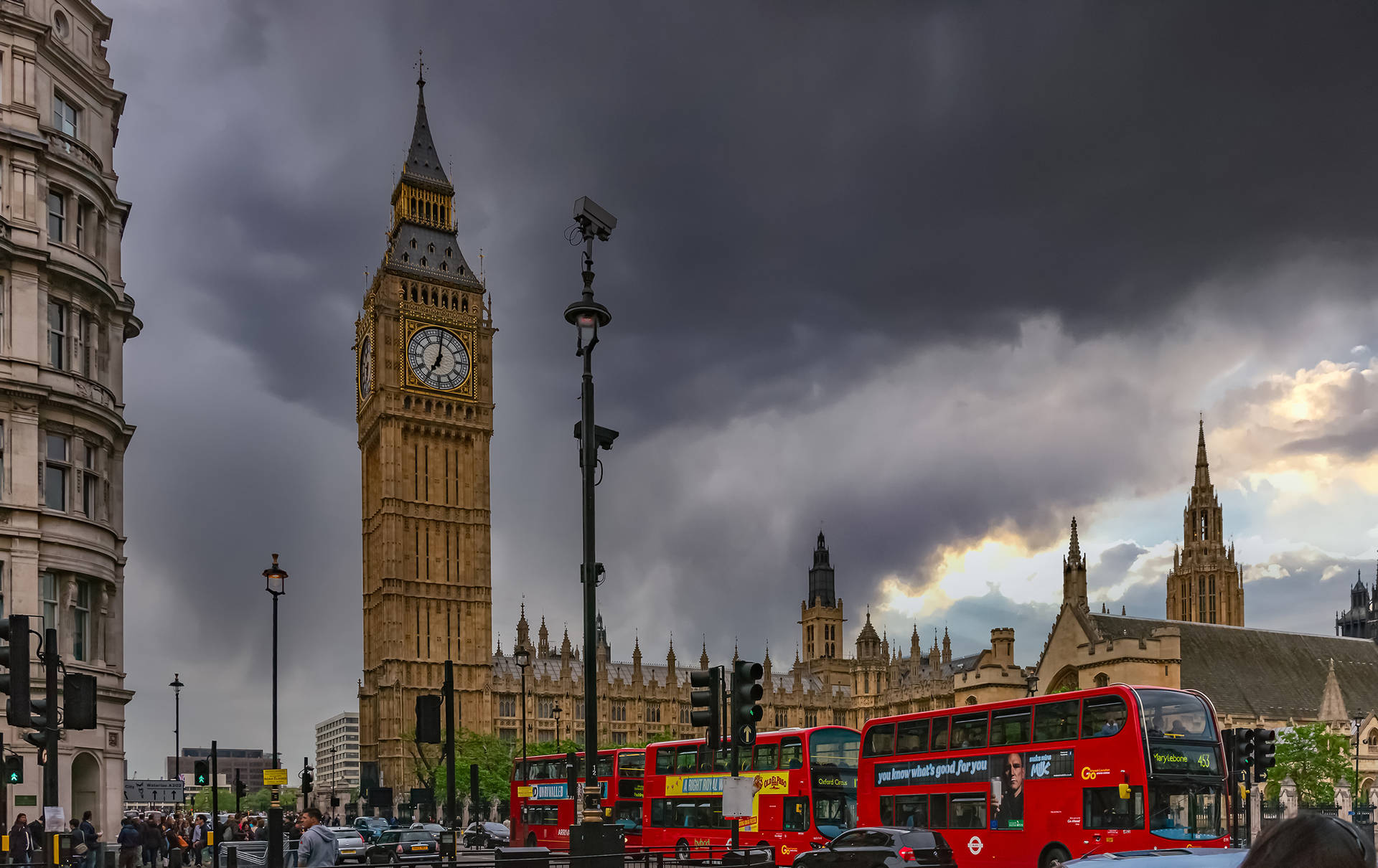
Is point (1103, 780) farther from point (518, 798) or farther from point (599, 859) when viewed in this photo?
point (518, 798)

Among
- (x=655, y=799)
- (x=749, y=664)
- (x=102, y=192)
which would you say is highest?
(x=102, y=192)

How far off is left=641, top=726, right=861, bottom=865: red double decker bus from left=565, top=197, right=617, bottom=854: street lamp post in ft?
52.3

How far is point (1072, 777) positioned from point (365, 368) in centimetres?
9608

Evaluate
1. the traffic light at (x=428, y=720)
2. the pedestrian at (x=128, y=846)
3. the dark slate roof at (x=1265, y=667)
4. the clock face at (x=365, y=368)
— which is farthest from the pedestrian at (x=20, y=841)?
the clock face at (x=365, y=368)

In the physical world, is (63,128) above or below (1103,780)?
above

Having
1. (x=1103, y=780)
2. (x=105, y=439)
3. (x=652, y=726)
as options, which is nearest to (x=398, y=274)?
(x=652, y=726)

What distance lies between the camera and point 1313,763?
226 ft

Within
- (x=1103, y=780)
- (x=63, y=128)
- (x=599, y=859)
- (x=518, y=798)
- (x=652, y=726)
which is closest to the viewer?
(x=599, y=859)

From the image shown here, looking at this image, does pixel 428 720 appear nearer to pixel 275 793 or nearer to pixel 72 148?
pixel 275 793

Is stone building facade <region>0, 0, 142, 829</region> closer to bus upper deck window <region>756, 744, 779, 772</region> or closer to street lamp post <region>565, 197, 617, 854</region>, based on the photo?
bus upper deck window <region>756, 744, 779, 772</region>

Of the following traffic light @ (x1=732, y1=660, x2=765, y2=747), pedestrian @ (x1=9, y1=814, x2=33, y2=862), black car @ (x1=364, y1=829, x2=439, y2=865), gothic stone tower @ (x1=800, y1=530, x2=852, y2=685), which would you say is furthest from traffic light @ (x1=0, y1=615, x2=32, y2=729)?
gothic stone tower @ (x1=800, y1=530, x2=852, y2=685)

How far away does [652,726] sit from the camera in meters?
122

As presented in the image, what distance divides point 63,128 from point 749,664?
26537 millimetres

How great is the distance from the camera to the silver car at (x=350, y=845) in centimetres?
4088
